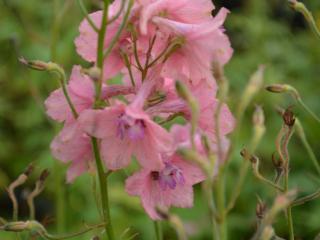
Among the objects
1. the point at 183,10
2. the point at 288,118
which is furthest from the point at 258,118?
the point at 183,10

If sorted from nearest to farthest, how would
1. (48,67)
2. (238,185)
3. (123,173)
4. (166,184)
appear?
(238,185)
(48,67)
(166,184)
(123,173)

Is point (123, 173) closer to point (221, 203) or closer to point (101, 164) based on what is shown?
point (101, 164)

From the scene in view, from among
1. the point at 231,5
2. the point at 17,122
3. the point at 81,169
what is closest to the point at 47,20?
the point at 17,122

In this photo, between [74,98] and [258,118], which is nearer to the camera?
[258,118]

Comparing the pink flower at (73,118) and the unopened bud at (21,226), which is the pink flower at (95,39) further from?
the unopened bud at (21,226)

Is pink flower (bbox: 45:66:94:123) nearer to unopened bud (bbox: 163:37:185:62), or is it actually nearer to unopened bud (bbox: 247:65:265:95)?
unopened bud (bbox: 163:37:185:62)

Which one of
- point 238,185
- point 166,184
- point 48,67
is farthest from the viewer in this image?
point 166,184

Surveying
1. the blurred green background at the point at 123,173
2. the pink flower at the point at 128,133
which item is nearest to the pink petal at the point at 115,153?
the pink flower at the point at 128,133
